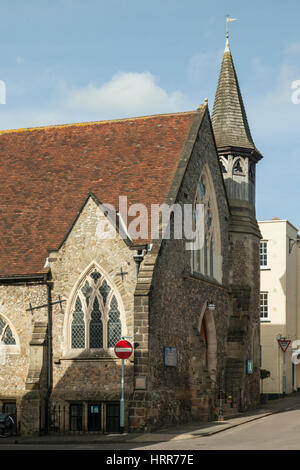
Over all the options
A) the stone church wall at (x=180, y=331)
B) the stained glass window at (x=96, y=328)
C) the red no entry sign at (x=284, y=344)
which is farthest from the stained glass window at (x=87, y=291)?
the red no entry sign at (x=284, y=344)

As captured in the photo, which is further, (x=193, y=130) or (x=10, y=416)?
(x=193, y=130)

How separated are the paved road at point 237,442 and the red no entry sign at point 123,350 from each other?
2926 mm

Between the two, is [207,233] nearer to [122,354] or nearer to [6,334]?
[6,334]

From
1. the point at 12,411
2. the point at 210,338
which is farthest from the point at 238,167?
the point at 12,411

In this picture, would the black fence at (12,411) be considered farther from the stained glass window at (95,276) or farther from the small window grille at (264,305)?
the small window grille at (264,305)

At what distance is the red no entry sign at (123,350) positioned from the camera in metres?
23.8

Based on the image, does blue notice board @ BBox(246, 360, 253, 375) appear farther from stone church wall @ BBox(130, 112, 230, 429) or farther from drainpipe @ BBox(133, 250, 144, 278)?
drainpipe @ BBox(133, 250, 144, 278)

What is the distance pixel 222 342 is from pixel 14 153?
12.0 m

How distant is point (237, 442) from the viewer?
2022 cm

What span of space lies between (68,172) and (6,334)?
7.48m

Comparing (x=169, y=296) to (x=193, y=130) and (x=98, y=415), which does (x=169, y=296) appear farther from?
(x=193, y=130)

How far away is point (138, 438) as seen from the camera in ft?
73.7
